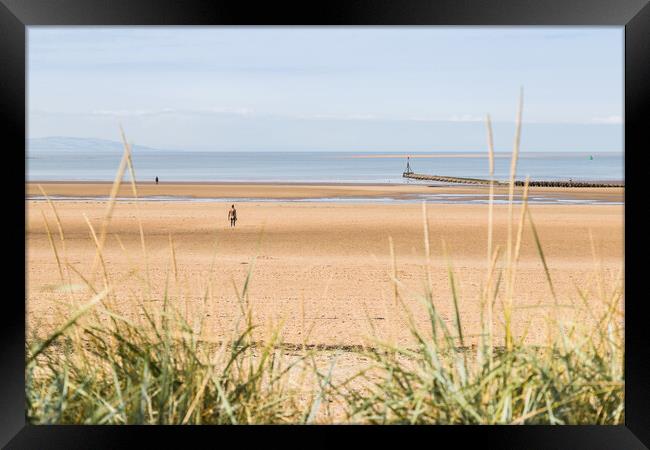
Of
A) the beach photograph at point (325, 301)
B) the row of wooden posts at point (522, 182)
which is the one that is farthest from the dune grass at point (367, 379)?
the row of wooden posts at point (522, 182)

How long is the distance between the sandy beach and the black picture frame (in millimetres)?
216

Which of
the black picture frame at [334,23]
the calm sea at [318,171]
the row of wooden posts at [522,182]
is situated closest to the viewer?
the black picture frame at [334,23]

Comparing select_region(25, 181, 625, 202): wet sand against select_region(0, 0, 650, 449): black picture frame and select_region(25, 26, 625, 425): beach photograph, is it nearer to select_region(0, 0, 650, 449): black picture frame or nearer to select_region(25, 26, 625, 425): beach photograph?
select_region(25, 26, 625, 425): beach photograph

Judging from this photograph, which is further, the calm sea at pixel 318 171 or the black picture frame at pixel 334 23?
the calm sea at pixel 318 171

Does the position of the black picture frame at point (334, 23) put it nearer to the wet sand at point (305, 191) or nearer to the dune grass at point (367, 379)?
the dune grass at point (367, 379)

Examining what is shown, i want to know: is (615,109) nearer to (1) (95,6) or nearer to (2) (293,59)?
(2) (293,59)

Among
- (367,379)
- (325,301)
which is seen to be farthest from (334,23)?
(325,301)

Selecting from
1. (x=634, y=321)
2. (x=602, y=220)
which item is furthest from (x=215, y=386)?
(x=602, y=220)

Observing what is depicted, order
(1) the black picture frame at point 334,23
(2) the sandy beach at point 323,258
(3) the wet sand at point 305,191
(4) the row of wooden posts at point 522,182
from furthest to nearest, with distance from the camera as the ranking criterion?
(4) the row of wooden posts at point 522,182 < (3) the wet sand at point 305,191 < (2) the sandy beach at point 323,258 < (1) the black picture frame at point 334,23

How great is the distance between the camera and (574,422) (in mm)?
2273

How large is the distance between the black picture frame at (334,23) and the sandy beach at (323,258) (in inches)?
8.5

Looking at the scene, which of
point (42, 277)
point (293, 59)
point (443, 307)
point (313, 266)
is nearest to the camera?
point (443, 307)

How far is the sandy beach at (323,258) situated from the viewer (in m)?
5.24

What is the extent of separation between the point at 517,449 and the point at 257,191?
66.6 feet
